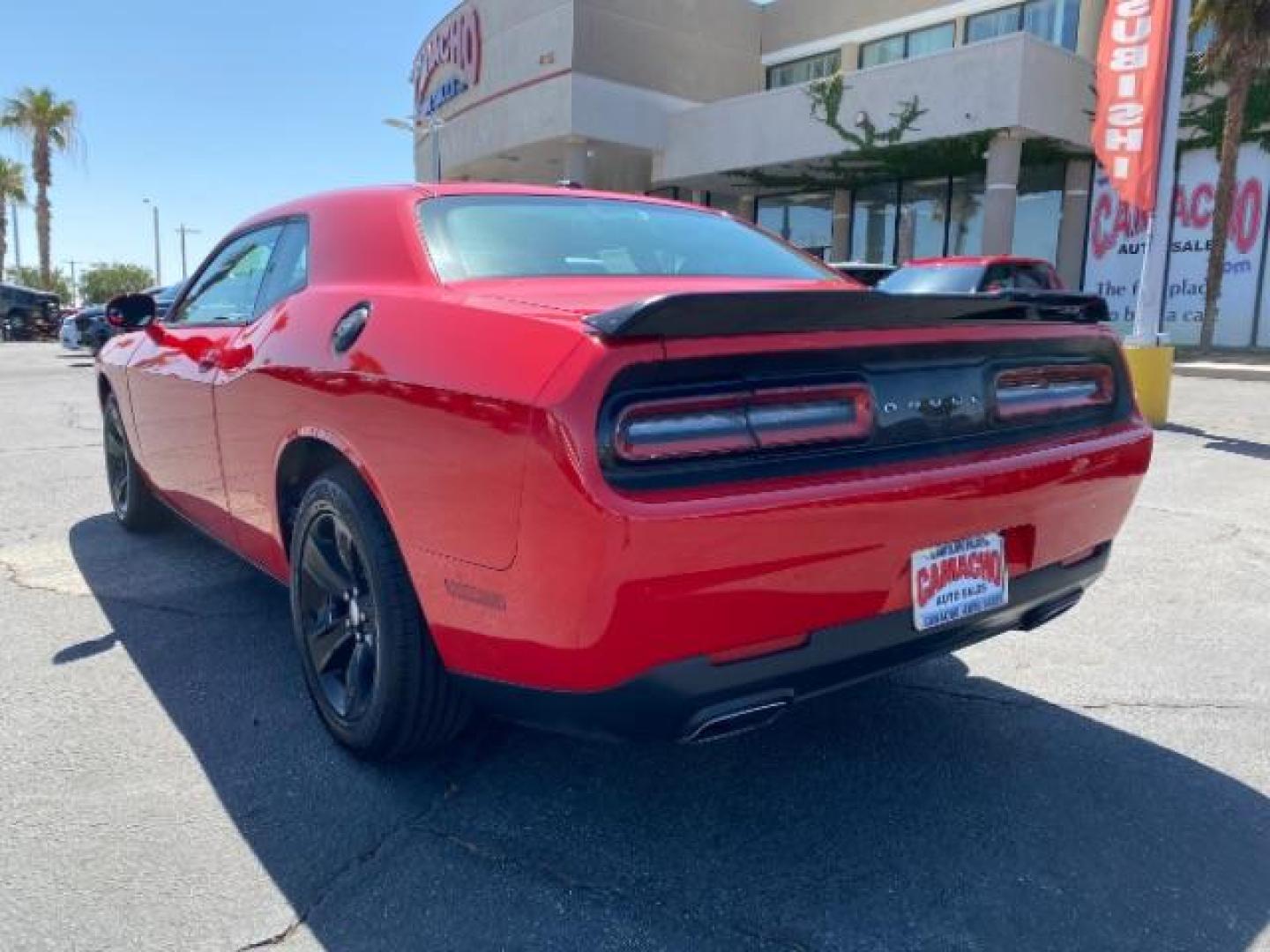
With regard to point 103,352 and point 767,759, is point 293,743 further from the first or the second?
point 103,352

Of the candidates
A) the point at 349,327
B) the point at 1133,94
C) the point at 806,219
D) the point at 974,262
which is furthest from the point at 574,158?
the point at 349,327

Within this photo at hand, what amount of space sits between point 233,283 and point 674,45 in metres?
23.5

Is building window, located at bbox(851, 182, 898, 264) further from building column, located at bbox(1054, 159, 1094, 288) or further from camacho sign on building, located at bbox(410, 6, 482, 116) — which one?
camacho sign on building, located at bbox(410, 6, 482, 116)

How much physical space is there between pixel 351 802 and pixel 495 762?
0.38m

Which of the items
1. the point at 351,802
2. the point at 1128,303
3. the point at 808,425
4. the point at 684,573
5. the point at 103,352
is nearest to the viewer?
the point at 684,573

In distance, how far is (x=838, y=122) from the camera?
19.9m

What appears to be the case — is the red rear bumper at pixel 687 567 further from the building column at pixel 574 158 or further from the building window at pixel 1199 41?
the building column at pixel 574 158

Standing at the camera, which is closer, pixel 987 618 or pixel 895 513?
pixel 895 513

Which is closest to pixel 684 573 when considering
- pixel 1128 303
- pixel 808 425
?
pixel 808 425

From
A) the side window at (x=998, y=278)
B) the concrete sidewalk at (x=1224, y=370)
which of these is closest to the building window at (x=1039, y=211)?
the concrete sidewalk at (x=1224, y=370)

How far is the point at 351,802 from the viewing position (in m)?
2.41

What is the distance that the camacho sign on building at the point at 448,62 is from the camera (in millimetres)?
27031

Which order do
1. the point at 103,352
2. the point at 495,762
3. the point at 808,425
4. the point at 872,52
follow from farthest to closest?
the point at 872,52, the point at 103,352, the point at 495,762, the point at 808,425

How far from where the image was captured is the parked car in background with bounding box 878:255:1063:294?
35.5 feet
